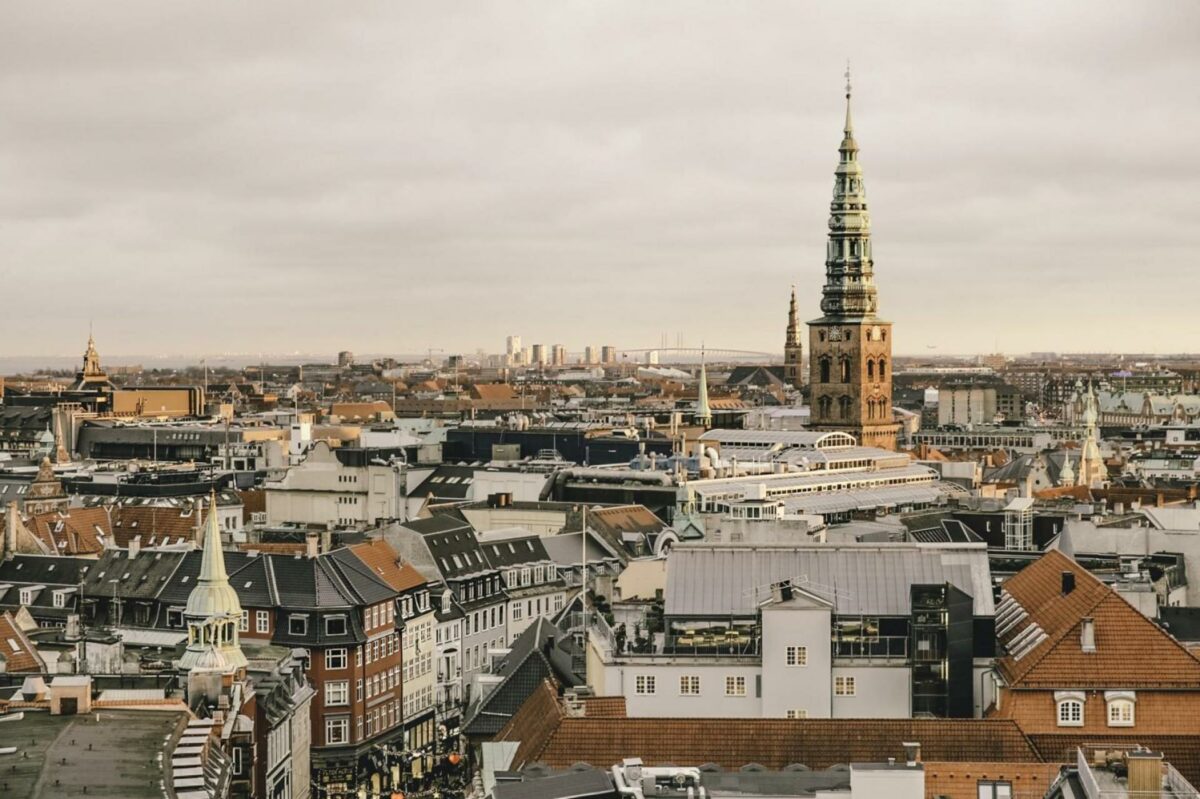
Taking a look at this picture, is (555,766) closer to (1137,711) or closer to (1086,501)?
(1137,711)

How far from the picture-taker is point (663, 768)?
4650cm

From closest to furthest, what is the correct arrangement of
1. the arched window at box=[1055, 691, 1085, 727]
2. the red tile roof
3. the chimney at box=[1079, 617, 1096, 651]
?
the arched window at box=[1055, 691, 1085, 727] < the chimney at box=[1079, 617, 1096, 651] < the red tile roof

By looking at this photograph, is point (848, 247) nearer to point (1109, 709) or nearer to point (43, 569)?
point (43, 569)

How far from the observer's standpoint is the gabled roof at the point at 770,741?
49844mm

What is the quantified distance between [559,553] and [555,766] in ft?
215

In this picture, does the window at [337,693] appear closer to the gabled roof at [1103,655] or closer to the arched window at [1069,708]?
the gabled roof at [1103,655]

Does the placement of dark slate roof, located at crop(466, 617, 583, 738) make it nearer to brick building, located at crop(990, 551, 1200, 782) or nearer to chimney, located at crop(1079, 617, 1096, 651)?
brick building, located at crop(990, 551, 1200, 782)

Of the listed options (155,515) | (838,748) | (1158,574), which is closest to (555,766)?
(838,748)

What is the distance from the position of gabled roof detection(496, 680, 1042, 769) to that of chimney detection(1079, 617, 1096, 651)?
5220 mm

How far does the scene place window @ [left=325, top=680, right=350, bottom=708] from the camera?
8612 cm

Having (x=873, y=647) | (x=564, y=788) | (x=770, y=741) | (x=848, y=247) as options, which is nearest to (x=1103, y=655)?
(x=873, y=647)

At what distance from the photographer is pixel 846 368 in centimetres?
18925

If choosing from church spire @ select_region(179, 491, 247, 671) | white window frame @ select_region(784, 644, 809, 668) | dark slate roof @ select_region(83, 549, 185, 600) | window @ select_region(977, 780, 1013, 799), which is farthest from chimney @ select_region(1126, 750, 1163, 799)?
dark slate roof @ select_region(83, 549, 185, 600)

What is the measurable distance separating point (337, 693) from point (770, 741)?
39.0 meters
